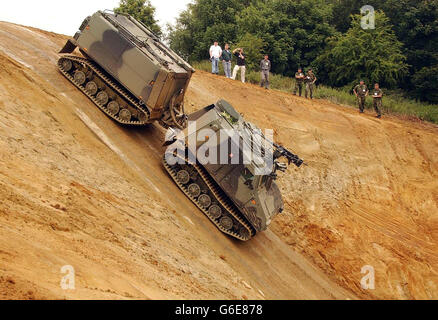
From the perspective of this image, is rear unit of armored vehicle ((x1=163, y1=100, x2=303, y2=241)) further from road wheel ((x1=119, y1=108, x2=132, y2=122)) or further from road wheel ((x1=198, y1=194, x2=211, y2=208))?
road wheel ((x1=119, y1=108, x2=132, y2=122))

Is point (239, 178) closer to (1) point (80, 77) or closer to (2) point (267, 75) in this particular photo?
(1) point (80, 77)

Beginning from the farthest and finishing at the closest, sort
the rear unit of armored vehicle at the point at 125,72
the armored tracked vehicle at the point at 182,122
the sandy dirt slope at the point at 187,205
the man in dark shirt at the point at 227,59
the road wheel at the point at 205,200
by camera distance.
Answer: the man in dark shirt at the point at 227,59 < the rear unit of armored vehicle at the point at 125,72 < the road wheel at the point at 205,200 < the armored tracked vehicle at the point at 182,122 < the sandy dirt slope at the point at 187,205

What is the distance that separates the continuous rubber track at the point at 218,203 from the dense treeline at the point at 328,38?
1474cm

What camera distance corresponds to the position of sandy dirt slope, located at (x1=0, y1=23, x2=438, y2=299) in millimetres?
8508

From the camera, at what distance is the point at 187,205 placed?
13680 mm

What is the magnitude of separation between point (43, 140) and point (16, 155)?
1.49m

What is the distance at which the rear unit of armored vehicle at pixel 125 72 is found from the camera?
14305 millimetres

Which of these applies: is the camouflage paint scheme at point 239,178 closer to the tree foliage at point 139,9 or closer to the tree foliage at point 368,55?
the tree foliage at point 368,55

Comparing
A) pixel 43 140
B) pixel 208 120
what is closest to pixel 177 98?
pixel 208 120

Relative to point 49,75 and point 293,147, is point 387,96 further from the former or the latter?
point 49,75

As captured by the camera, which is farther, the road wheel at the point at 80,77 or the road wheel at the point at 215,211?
the road wheel at the point at 80,77

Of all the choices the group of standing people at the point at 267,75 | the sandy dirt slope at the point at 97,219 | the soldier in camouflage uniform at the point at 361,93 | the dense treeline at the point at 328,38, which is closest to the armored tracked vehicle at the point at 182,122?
the sandy dirt slope at the point at 97,219

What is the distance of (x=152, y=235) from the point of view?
35.2ft
